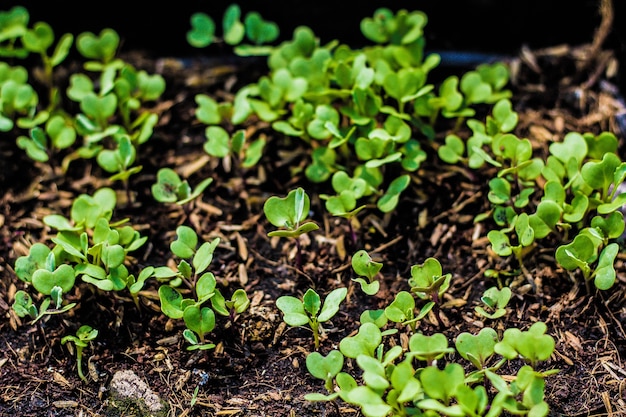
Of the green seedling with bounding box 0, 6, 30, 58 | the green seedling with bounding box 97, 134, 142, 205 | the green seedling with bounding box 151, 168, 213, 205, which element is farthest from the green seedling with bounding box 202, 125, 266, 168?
the green seedling with bounding box 0, 6, 30, 58

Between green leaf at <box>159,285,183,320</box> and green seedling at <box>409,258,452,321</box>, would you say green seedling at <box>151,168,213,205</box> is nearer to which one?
green leaf at <box>159,285,183,320</box>

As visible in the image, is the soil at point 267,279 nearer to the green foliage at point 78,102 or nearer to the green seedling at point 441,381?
the green foliage at point 78,102

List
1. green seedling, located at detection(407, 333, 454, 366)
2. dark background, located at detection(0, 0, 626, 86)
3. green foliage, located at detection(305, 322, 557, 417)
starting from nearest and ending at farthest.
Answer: green foliage, located at detection(305, 322, 557, 417)
green seedling, located at detection(407, 333, 454, 366)
dark background, located at detection(0, 0, 626, 86)

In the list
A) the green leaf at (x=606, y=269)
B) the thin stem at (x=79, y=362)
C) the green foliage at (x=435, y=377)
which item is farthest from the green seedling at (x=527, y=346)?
the thin stem at (x=79, y=362)

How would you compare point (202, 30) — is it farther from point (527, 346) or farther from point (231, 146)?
point (527, 346)

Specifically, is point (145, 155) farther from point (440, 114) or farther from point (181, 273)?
point (440, 114)
